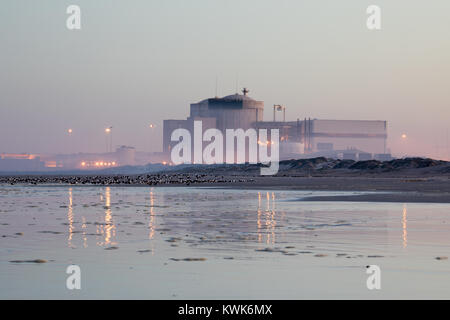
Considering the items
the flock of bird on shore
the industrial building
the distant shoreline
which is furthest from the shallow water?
the industrial building

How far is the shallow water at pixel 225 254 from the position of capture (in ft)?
36.1

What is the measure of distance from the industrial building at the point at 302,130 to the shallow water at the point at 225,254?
15846 cm

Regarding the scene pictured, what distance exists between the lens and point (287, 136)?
18688 centimetres

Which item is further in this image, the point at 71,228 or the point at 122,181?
the point at 122,181

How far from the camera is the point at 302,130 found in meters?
187

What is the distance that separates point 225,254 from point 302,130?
174 meters
